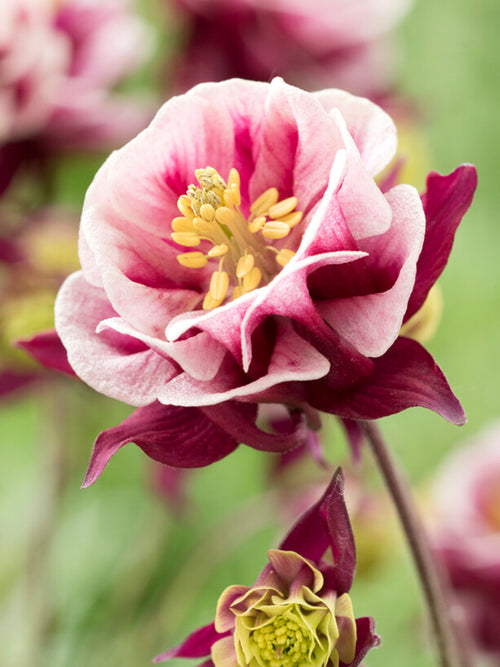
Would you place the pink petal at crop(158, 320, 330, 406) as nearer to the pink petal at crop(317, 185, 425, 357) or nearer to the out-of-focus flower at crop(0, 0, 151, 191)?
the pink petal at crop(317, 185, 425, 357)

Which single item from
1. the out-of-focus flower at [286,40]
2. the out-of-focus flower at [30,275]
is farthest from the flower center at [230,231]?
the out-of-focus flower at [286,40]

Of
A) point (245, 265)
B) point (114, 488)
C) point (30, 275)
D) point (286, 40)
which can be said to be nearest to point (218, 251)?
point (245, 265)

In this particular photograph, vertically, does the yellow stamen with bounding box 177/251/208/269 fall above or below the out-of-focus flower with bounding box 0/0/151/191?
above

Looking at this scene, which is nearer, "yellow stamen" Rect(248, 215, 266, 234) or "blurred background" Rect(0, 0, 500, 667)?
"yellow stamen" Rect(248, 215, 266, 234)

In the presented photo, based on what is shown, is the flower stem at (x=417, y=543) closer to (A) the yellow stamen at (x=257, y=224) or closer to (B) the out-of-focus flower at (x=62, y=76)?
(A) the yellow stamen at (x=257, y=224)

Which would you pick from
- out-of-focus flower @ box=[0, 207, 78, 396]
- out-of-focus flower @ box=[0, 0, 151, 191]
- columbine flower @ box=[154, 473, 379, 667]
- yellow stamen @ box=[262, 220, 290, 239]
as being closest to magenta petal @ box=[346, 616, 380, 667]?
columbine flower @ box=[154, 473, 379, 667]

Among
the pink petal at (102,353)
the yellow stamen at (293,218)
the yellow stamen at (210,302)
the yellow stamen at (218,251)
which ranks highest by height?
the yellow stamen at (293,218)
